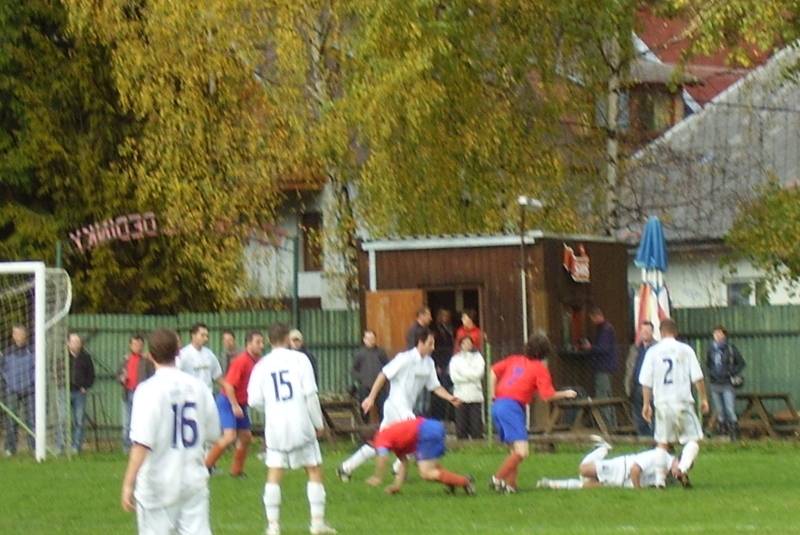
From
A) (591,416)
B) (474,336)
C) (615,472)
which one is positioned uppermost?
(474,336)

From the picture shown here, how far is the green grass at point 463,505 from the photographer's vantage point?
14.0 m

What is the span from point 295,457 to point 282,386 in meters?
0.61

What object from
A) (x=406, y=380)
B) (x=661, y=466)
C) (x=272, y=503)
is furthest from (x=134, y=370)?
(x=272, y=503)

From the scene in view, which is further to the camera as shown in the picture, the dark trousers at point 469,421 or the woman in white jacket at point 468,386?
the dark trousers at point 469,421

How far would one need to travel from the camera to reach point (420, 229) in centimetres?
2895

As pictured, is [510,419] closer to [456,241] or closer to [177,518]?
[177,518]

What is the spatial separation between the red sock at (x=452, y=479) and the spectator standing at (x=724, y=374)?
863cm

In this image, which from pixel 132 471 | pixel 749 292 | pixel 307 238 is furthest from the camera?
pixel 307 238

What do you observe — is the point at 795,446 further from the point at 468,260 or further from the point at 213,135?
the point at 213,135

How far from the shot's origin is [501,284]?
25.9m

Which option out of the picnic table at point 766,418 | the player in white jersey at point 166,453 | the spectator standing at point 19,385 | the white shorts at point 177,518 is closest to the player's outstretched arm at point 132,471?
the player in white jersey at point 166,453

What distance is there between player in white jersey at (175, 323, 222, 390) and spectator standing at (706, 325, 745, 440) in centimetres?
785

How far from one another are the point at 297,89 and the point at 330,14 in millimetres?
1426

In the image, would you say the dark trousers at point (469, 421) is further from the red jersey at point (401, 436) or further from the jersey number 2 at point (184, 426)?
the jersey number 2 at point (184, 426)
